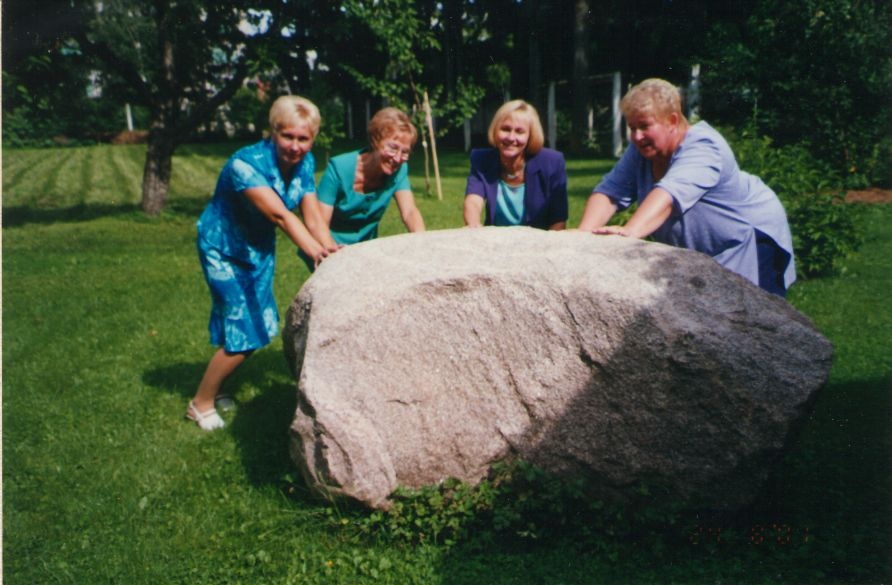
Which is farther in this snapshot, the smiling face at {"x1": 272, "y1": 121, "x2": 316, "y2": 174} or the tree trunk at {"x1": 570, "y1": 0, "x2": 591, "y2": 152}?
the tree trunk at {"x1": 570, "y1": 0, "x2": 591, "y2": 152}

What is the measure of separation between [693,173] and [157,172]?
13744 millimetres

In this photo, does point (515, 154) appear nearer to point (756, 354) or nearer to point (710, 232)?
point (710, 232)

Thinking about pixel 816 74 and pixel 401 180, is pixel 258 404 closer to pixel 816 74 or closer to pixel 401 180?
pixel 401 180

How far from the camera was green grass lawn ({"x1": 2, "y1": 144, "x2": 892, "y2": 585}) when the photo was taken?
3.40 metres

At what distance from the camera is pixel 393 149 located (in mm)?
4547

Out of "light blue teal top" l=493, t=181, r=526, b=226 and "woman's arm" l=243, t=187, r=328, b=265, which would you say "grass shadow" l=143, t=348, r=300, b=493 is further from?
"light blue teal top" l=493, t=181, r=526, b=226

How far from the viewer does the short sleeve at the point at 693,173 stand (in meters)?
3.54

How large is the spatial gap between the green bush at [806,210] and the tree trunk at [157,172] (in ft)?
37.2

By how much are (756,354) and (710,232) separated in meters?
0.89

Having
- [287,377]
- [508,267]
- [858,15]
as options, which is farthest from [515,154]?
[858,15]

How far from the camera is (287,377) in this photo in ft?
19.6

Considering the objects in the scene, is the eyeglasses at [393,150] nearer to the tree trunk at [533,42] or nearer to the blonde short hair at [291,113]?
the blonde short hair at [291,113]

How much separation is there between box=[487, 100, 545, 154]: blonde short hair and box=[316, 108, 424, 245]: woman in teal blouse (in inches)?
20.4

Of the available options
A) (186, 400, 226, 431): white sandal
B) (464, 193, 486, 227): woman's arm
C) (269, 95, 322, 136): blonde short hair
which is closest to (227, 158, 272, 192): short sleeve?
(269, 95, 322, 136): blonde short hair
